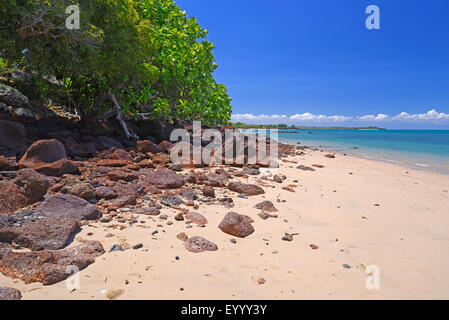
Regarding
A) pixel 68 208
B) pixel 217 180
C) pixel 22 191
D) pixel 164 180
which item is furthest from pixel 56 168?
pixel 217 180

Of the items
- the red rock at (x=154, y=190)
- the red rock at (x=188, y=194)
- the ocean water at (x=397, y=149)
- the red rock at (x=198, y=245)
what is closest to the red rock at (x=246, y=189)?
the red rock at (x=188, y=194)

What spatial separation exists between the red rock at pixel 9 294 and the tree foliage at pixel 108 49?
7614 mm

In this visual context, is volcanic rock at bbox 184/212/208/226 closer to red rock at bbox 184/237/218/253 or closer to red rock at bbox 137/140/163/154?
red rock at bbox 184/237/218/253

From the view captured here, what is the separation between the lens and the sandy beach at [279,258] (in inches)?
103

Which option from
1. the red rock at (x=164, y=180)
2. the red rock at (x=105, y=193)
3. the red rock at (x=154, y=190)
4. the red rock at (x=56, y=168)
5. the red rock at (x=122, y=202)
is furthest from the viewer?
the red rock at (x=164, y=180)

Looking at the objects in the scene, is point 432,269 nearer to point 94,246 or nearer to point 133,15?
point 94,246

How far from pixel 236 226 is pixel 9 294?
2.78 metres

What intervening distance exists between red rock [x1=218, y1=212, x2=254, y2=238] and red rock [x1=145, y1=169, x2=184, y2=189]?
2.26m

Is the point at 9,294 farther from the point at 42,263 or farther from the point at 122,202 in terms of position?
the point at 122,202

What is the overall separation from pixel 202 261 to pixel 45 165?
460 centimetres

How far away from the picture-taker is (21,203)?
4020 mm

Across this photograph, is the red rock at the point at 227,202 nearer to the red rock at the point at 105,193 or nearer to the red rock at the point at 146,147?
the red rock at the point at 105,193

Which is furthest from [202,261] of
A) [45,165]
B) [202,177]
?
[45,165]
